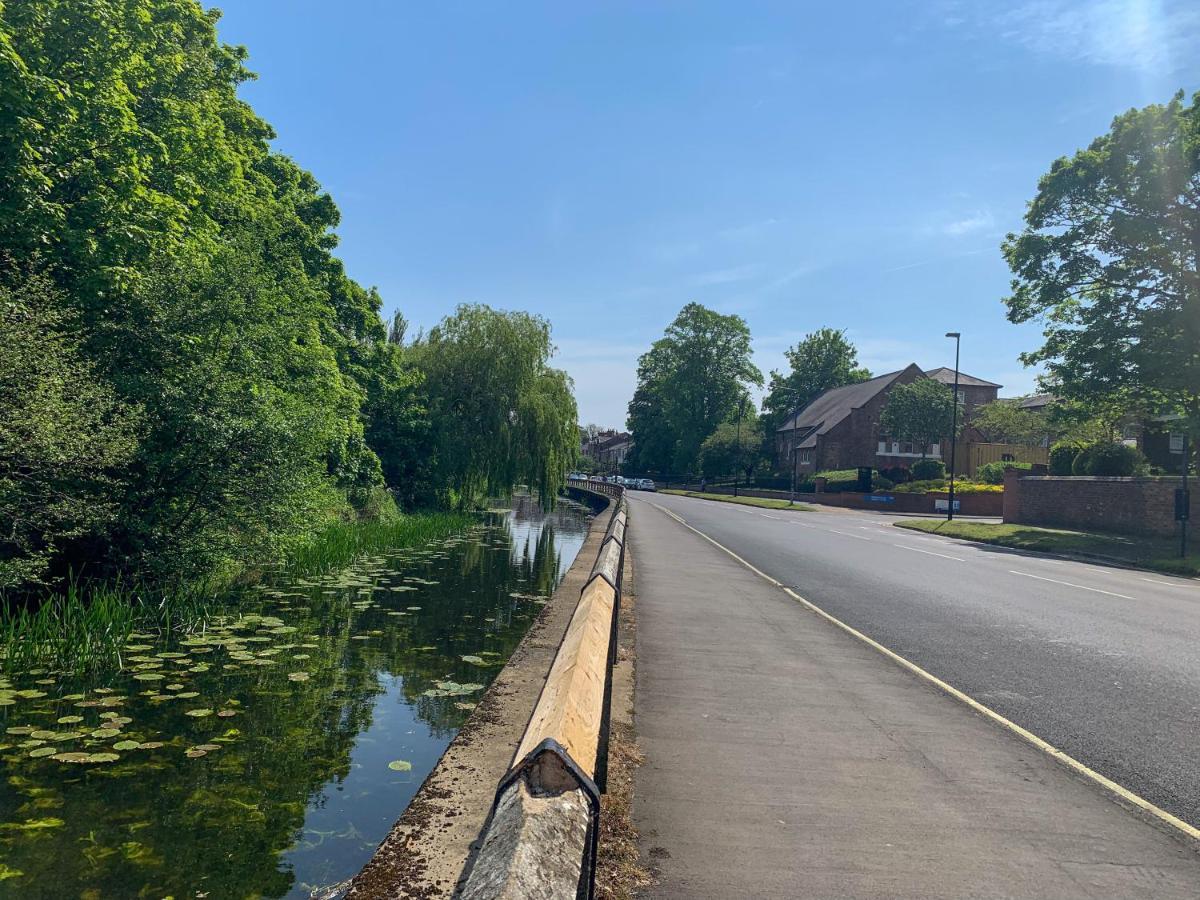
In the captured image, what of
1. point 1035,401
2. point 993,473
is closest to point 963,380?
point 1035,401

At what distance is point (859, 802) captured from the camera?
412 centimetres

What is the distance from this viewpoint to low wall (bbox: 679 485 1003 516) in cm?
4981

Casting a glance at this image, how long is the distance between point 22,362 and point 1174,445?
1899 inches

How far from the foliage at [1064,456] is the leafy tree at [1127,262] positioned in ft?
12.4

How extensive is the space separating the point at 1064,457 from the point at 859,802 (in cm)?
3762

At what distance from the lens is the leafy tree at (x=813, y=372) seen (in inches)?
3866

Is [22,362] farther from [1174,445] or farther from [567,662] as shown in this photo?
[1174,445]

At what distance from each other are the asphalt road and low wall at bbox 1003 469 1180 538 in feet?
30.9

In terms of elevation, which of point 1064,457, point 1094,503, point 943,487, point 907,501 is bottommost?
point 907,501

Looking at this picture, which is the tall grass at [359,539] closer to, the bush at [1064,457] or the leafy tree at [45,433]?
the leafy tree at [45,433]

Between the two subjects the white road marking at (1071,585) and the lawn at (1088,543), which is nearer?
the white road marking at (1071,585)

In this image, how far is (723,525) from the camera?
3089 centimetres

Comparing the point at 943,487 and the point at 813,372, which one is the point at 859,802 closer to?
the point at 943,487

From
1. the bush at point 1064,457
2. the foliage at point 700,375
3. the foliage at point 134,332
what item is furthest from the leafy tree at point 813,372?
the foliage at point 134,332
